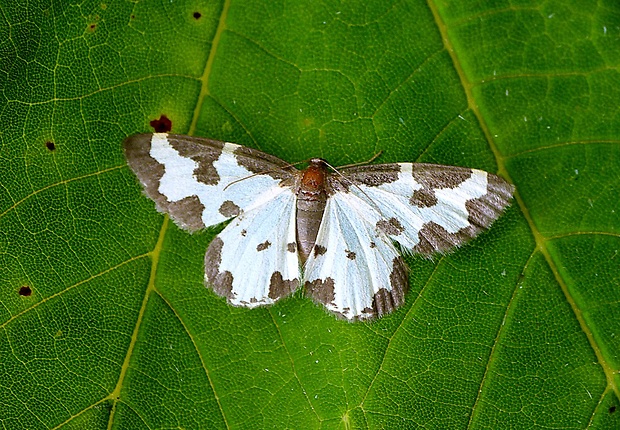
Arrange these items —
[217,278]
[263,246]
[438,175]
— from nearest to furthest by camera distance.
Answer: [438,175]
[217,278]
[263,246]

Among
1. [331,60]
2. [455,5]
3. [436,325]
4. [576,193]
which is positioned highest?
[455,5]

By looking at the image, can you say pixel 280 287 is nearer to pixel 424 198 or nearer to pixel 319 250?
pixel 319 250

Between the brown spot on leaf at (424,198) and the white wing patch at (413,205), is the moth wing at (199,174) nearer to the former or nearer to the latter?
the white wing patch at (413,205)

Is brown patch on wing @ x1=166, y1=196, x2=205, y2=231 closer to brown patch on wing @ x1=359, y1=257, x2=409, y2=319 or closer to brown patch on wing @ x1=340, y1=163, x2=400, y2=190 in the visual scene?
brown patch on wing @ x1=340, y1=163, x2=400, y2=190

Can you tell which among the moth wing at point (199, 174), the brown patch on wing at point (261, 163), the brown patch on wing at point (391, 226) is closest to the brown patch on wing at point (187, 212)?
the moth wing at point (199, 174)

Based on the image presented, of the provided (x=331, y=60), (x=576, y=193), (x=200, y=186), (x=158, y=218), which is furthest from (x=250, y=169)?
(x=576, y=193)

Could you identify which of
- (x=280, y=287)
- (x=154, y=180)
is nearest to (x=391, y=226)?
(x=280, y=287)

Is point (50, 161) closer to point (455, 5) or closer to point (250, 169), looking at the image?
point (250, 169)

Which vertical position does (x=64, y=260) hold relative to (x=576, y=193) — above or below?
below
